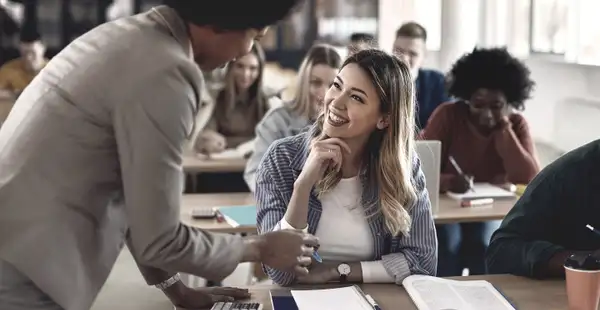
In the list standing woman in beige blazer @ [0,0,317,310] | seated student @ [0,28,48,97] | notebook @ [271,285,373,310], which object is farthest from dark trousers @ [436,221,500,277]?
seated student @ [0,28,48,97]

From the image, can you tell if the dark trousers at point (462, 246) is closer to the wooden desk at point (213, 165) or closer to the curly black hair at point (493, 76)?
the curly black hair at point (493, 76)

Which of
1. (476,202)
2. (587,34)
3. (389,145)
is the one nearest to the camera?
Result: (389,145)

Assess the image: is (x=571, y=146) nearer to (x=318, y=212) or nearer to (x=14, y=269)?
(x=318, y=212)

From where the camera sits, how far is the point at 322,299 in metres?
1.58

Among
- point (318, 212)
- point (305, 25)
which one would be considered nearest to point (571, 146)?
point (318, 212)

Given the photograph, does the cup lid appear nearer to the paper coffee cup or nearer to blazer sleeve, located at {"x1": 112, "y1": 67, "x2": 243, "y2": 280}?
the paper coffee cup

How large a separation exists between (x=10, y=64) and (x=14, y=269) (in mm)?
4915

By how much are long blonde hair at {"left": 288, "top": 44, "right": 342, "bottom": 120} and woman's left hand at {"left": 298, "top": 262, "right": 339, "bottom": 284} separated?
1.48m

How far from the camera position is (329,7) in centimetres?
662

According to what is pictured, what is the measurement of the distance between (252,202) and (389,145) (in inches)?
40.6

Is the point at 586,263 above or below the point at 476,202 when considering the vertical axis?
above

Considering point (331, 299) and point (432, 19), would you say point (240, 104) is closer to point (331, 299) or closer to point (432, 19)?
point (432, 19)

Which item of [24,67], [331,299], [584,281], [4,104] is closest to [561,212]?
[584,281]

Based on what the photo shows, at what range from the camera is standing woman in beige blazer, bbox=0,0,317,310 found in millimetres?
1134
